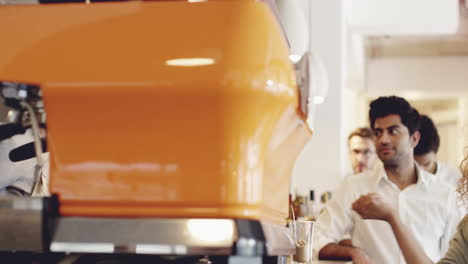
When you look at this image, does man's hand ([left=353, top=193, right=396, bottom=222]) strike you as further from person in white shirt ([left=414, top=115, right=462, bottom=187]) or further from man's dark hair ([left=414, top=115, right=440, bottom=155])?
man's dark hair ([left=414, top=115, right=440, bottom=155])

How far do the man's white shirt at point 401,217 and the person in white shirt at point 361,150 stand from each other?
2.06 meters

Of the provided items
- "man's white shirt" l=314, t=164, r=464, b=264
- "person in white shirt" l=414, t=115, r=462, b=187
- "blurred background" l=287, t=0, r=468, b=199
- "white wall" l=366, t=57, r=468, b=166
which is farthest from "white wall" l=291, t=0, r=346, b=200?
"white wall" l=366, t=57, r=468, b=166

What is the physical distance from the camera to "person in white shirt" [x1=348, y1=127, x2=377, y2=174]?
489cm

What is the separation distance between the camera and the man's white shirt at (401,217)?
8.75 feet

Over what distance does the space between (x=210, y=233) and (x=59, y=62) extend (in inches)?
12.8

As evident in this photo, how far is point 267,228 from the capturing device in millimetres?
933

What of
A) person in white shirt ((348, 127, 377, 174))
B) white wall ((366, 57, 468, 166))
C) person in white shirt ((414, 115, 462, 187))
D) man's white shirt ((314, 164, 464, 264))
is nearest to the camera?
man's white shirt ((314, 164, 464, 264))

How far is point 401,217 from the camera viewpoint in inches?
→ 107

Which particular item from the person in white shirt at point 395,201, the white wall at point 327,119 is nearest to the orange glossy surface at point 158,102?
the person in white shirt at point 395,201

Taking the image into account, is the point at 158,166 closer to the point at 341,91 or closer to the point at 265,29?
the point at 265,29

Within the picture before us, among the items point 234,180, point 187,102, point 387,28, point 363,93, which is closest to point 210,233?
point 234,180

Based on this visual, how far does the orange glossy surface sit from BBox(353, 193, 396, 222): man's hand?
137 cm

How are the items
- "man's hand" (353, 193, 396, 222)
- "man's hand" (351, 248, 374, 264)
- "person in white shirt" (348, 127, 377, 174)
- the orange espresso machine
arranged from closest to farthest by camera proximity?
the orange espresso machine → "man's hand" (353, 193, 396, 222) → "man's hand" (351, 248, 374, 264) → "person in white shirt" (348, 127, 377, 174)

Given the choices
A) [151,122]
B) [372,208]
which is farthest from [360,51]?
[151,122]
